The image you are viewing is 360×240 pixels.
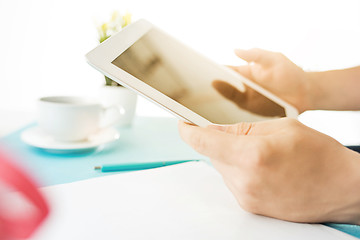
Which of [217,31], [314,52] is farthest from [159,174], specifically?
[314,52]

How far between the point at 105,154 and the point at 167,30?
3.80 ft

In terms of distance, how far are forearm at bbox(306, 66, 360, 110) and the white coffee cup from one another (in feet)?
1.52

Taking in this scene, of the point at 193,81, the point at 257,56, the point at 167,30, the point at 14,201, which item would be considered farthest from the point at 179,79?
the point at 167,30

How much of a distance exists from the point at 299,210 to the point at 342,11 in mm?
1778

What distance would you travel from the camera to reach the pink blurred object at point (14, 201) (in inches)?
4.7

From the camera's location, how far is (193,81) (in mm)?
508

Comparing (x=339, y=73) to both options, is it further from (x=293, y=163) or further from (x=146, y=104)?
(x=146, y=104)

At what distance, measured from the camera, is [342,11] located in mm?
1758

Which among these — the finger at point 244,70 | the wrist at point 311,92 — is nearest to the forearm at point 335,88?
the wrist at point 311,92

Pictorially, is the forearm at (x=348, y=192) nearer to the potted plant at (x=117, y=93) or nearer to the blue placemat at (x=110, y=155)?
the blue placemat at (x=110, y=155)

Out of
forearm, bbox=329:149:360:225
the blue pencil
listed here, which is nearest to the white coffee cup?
the blue pencil

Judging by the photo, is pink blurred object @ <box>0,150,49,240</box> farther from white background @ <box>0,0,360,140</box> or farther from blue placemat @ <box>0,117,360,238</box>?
white background @ <box>0,0,360,140</box>

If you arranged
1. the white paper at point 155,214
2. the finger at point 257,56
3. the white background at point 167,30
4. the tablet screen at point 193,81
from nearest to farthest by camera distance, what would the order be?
the white paper at point 155,214 < the tablet screen at point 193,81 < the finger at point 257,56 < the white background at point 167,30

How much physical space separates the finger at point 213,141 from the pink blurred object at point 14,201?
0.64 feet
